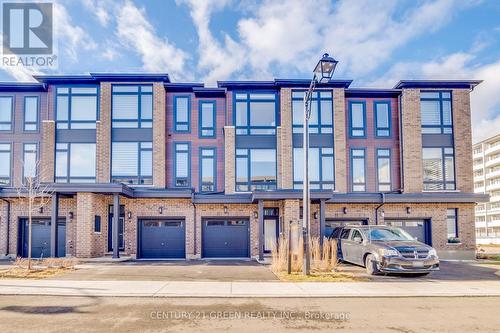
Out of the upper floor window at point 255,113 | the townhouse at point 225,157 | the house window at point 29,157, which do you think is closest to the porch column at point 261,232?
the townhouse at point 225,157

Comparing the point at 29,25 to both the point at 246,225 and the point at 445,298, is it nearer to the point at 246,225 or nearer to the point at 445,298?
the point at 246,225

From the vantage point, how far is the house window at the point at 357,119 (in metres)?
21.2

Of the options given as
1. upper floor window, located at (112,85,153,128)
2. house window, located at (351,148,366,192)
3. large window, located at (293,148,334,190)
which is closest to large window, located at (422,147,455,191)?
house window, located at (351,148,366,192)

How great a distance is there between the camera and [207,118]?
2109 centimetres

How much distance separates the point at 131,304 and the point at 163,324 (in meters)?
1.88

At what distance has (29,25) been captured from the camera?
17.9 metres

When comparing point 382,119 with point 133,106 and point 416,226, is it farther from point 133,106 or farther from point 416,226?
point 133,106

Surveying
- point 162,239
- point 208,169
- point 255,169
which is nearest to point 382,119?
point 255,169

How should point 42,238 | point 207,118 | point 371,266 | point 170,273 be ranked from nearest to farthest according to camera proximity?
1. point 371,266
2. point 170,273
3. point 42,238
4. point 207,118

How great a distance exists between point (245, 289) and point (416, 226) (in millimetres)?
13516

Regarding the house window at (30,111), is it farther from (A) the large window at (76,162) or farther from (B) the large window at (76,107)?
(A) the large window at (76,162)

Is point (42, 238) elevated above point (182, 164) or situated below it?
below

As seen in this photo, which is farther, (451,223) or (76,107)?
(451,223)

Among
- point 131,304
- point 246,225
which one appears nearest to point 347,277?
point 131,304
